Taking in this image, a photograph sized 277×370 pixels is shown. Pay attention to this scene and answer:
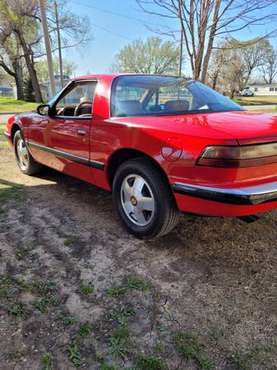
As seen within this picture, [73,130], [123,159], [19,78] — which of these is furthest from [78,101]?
[19,78]

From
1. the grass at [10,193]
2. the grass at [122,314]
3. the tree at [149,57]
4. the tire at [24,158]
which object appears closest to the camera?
the grass at [122,314]

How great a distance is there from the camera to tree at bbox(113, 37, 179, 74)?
4503 centimetres

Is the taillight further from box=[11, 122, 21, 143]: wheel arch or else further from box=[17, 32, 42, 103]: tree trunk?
box=[17, 32, 42, 103]: tree trunk

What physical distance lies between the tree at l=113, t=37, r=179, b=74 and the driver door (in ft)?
145

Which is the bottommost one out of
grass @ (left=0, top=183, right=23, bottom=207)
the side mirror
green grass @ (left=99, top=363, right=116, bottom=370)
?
green grass @ (left=99, top=363, right=116, bottom=370)

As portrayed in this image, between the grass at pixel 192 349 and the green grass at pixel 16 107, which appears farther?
the green grass at pixel 16 107

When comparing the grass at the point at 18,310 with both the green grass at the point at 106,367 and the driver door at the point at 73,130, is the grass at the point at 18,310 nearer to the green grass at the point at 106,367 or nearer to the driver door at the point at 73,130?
the green grass at the point at 106,367

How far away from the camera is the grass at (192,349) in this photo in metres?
1.61

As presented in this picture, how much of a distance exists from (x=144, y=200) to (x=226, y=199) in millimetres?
847

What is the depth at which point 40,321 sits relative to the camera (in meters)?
1.88

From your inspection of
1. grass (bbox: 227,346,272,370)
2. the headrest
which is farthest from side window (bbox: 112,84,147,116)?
grass (bbox: 227,346,272,370)

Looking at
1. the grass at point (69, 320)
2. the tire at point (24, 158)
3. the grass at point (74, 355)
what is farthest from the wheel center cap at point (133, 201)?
the tire at point (24, 158)

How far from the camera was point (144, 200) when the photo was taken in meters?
2.76

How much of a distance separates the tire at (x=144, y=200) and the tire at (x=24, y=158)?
227 cm
